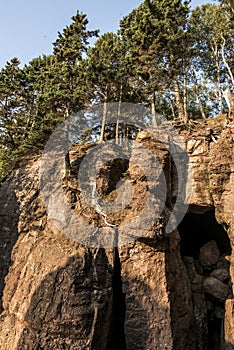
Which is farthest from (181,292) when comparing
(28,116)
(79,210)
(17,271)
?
(28,116)

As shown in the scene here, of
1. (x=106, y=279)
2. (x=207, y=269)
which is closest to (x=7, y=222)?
(x=106, y=279)

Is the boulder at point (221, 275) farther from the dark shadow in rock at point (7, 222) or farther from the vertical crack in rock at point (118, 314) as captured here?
the dark shadow in rock at point (7, 222)

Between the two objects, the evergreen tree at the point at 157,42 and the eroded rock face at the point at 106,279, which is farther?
the evergreen tree at the point at 157,42

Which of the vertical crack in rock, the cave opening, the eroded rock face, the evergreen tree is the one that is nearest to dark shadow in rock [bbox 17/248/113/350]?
the eroded rock face

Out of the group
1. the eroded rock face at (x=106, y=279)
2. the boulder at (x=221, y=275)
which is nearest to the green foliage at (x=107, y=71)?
the eroded rock face at (x=106, y=279)

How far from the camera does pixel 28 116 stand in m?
21.4

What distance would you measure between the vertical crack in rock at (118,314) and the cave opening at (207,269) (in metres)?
2.99

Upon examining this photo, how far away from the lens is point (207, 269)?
45.7ft

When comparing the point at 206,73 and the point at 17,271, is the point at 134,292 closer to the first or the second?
the point at 17,271

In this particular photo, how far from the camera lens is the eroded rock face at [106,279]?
30.5ft

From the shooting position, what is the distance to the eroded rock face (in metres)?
9.29

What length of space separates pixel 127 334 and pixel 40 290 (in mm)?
3338

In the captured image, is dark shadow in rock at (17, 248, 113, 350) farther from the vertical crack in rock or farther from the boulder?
the boulder

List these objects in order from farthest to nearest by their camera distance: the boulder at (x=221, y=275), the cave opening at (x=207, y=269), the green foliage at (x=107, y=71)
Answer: the green foliage at (x=107, y=71)
the boulder at (x=221, y=275)
the cave opening at (x=207, y=269)
